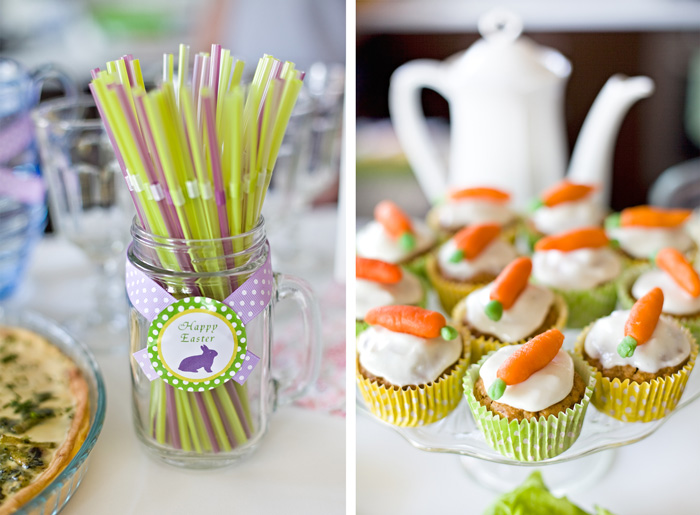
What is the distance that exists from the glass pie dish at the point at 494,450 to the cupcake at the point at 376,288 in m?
0.15

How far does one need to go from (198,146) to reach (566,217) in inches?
29.8

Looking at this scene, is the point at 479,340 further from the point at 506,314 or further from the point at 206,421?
the point at 206,421

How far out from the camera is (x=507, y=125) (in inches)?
48.1

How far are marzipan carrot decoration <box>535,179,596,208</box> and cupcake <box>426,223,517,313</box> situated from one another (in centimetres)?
16

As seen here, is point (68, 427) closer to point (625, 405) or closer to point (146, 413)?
point (146, 413)

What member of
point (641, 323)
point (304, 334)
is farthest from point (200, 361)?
point (641, 323)

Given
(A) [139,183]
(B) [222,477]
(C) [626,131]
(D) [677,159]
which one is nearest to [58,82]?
(A) [139,183]

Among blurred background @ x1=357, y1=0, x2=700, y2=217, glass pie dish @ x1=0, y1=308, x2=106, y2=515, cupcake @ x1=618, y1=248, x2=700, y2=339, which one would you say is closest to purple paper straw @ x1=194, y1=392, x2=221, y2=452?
glass pie dish @ x1=0, y1=308, x2=106, y2=515

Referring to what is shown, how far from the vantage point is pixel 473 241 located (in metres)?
1.02

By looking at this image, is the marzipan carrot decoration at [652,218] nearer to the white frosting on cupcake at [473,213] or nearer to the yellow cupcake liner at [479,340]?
the white frosting on cupcake at [473,213]

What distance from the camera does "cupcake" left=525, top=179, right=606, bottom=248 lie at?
117 centimetres

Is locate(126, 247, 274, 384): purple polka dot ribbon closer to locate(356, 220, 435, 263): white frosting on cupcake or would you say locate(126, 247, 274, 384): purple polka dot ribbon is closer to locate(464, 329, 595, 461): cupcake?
locate(464, 329, 595, 461): cupcake

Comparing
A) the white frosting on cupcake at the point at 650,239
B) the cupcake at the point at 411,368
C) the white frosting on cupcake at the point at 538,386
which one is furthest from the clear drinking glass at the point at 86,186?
the white frosting on cupcake at the point at 650,239

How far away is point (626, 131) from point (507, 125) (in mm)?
1220
